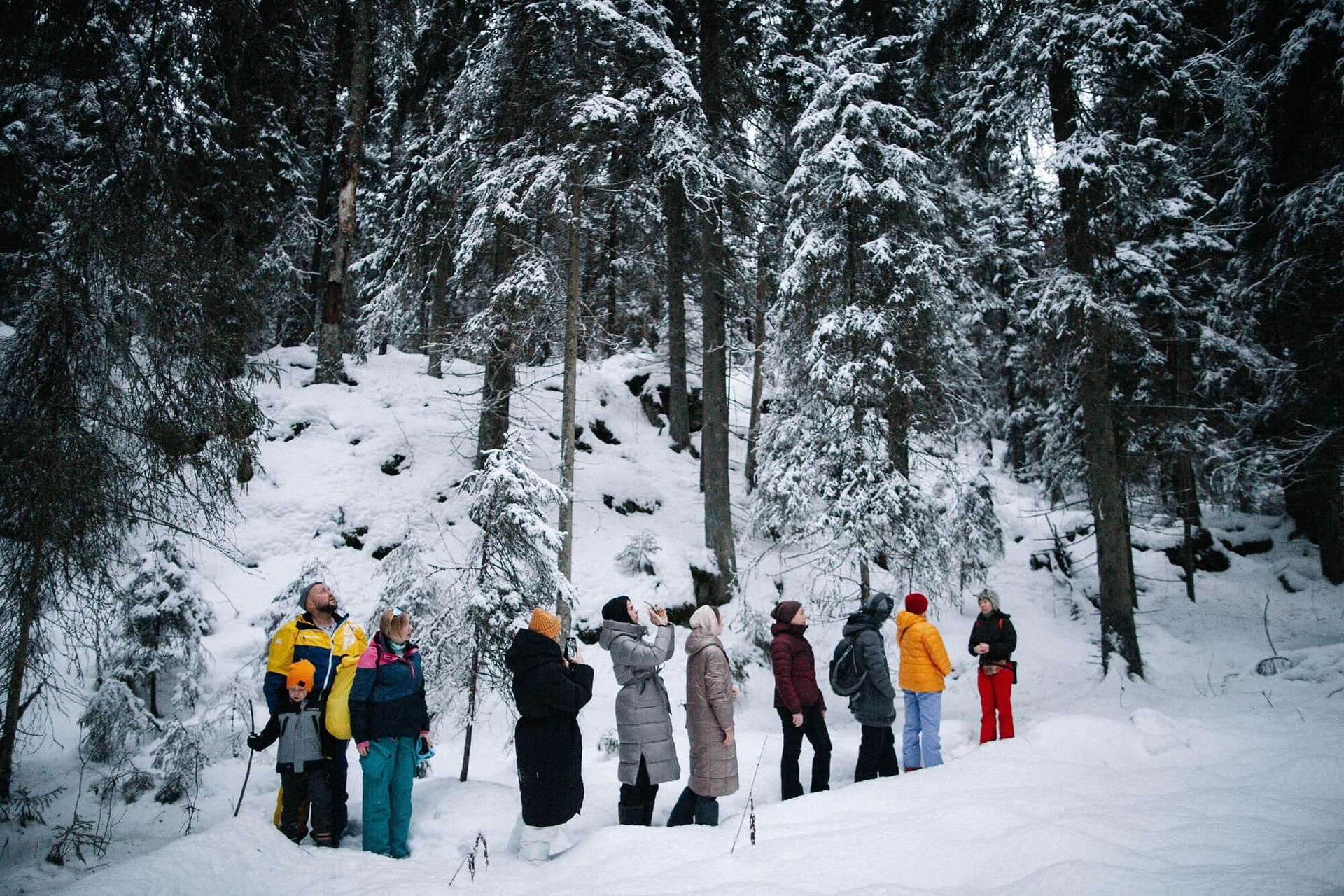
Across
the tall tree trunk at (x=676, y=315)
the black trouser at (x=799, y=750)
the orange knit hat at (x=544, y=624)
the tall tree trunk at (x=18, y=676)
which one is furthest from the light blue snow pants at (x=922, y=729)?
the tall tree trunk at (x=676, y=315)

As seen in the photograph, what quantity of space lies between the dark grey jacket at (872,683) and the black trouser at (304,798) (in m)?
4.70

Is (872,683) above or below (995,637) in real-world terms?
below

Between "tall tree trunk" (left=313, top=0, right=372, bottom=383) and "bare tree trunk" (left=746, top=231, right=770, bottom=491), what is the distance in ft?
29.2

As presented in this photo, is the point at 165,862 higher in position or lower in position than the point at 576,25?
lower

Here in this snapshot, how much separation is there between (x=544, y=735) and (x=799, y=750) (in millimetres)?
2744

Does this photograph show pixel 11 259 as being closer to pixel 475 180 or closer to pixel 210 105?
pixel 210 105

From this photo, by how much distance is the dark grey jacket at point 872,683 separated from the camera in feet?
22.7

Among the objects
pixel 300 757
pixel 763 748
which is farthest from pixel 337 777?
pixel 763 748

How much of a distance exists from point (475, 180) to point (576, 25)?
2.74 metres

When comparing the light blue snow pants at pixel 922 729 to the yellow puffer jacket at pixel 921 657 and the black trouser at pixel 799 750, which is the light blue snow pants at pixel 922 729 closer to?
the yellow puffer jacket at pixel 921 657

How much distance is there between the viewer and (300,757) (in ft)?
17.7

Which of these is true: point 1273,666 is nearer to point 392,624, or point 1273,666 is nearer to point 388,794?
point 388,794

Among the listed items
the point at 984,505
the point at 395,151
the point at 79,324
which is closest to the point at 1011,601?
the point at 984,505

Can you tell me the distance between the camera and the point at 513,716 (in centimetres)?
936
